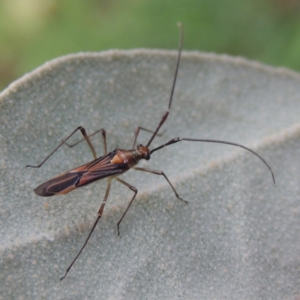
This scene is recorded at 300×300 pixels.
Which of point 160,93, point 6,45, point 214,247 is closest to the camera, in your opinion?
point 214,247

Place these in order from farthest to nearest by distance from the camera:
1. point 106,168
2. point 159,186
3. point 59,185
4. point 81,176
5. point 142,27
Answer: point 142,27 < point 106,168 < point 159,186 < point 81,176 < point 59,185

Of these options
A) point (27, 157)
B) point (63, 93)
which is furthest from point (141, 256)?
point (63, 93)

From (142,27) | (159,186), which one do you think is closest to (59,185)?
(159,186)

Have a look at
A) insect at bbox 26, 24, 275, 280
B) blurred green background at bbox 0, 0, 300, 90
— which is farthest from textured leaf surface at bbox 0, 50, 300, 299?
blurred green background at bbox 0, 0, 300, 90

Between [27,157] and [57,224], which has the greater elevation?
[27,157]

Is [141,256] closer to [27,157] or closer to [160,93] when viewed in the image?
[27,157]

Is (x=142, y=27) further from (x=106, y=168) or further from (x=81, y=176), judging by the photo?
(x=81, y=176)

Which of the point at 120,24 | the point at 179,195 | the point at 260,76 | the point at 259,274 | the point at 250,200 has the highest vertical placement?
the point at 120,24

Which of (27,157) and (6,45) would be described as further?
(6,45)
